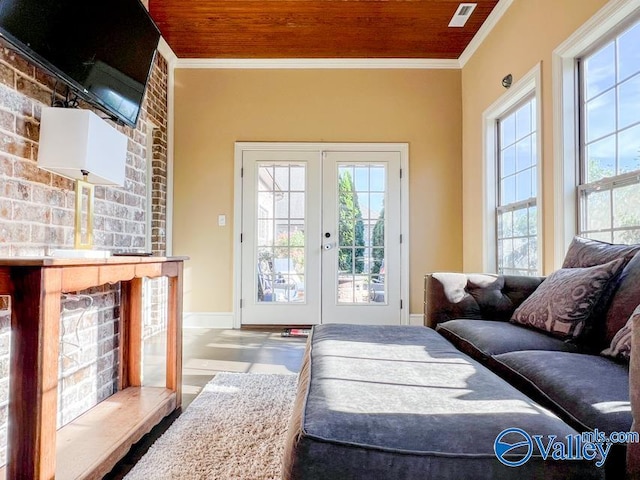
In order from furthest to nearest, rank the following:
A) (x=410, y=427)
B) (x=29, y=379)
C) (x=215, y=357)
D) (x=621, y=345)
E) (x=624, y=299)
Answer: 1. (x=215, y=357)
2. (x=624, y=299)
3. (x=621, y=345)
4. (x=29, y=379)
5. (x=410, y=427)

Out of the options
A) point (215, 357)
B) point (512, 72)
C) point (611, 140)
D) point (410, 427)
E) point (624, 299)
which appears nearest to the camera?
point (410, 427)

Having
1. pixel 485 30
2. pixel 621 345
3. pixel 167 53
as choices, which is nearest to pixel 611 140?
pixel 621 345

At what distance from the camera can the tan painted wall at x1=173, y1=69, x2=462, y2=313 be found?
4.17 meters

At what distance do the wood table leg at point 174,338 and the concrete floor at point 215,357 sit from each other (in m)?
0.13

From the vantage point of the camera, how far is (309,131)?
13.7 feet

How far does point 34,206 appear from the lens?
153 cm

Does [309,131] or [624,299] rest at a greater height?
[309,131]

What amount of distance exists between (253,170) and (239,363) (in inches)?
Answer: 83.4

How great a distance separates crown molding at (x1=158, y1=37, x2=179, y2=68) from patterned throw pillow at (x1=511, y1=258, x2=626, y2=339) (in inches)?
152

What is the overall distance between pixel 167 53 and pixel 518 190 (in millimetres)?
3539

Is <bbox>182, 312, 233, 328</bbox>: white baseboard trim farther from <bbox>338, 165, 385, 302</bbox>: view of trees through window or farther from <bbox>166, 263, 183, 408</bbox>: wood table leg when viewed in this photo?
<bbox>166, 263, 183, 408</bbox>: wood table leg

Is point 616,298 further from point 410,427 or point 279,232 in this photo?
Answer: point 279,232

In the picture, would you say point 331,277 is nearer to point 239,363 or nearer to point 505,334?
point 239,363

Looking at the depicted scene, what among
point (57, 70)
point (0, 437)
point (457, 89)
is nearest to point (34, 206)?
point (57, 70)
